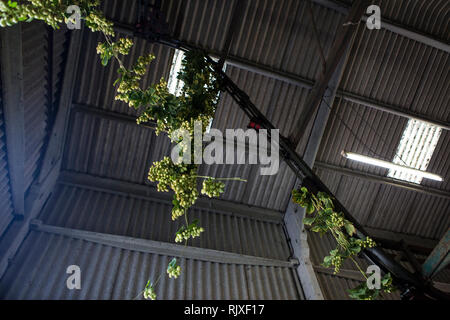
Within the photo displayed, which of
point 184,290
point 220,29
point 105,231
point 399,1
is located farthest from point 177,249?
point 399,1

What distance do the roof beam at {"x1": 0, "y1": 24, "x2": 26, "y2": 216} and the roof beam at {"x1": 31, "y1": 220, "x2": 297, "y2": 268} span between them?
103 centimetres

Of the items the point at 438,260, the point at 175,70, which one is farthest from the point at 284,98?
the point at 438,260

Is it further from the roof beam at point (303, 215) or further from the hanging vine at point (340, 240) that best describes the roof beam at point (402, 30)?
the hanging vine at point (340, 240)

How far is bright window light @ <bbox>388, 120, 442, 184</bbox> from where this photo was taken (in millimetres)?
7707

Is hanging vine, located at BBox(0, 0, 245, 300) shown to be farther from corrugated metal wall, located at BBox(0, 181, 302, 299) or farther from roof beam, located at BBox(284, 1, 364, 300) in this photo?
roof beam, located at BBox(284, 1, 364, 300)

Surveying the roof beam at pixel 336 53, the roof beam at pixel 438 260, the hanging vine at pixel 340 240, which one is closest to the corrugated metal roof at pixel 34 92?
the hanging vine at pixel 340 240

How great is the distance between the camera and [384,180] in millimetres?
7777

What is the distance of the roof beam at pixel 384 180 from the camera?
24.8 ft

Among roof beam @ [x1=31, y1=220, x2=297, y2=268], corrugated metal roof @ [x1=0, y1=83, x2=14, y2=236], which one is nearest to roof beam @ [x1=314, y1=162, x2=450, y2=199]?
roof beam @ [x1=31, y1=220, x2=297, y2=268]

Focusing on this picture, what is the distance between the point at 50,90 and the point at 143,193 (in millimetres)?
2941

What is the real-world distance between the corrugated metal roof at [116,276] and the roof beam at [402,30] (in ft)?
19.9

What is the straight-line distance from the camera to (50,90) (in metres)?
5.18
